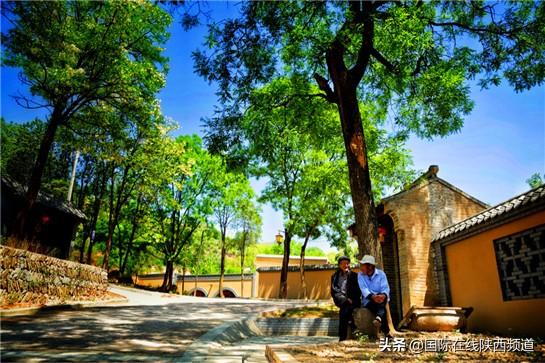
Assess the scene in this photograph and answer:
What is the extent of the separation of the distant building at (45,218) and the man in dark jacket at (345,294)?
39.5 feet

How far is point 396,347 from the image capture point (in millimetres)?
4508

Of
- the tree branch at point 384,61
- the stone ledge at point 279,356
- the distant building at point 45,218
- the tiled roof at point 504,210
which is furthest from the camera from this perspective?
the distant building at point 45,218

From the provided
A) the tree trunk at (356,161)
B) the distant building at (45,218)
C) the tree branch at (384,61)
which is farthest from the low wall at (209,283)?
the tree branch at (384,61)

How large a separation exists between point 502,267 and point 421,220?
3305 millimetres

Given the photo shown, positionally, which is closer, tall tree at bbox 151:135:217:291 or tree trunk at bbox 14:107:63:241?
tree trunk at bbox 14:107:63:241

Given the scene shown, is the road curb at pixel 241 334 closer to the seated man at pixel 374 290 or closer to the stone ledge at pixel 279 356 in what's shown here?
the stone ledge at pixel 279 356

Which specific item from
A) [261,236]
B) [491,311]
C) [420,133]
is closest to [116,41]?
[420,133]

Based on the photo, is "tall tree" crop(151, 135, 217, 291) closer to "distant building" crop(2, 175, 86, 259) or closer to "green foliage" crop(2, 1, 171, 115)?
"distant building" crop(2, 175, 86, 259)

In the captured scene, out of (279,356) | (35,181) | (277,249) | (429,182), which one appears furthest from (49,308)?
(277,249)

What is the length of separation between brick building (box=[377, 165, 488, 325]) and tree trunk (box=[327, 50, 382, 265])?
493 cm

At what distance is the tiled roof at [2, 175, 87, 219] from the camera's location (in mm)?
16516

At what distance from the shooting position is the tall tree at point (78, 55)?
1278 centimetres

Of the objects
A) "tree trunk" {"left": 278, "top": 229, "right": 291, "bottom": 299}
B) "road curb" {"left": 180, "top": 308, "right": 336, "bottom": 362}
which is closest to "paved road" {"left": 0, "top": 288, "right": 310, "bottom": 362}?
"road curb" {"left": 180, "top": 308, "right": 336, "bottom": 362}

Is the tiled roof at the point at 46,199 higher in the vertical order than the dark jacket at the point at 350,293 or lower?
higher
